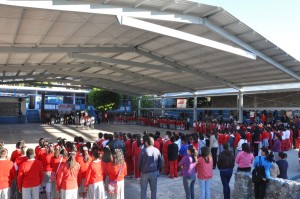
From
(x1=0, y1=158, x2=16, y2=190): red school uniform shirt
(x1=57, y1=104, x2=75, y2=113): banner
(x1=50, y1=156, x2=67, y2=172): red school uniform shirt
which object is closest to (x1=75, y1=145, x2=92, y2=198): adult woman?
(x1=50, y1=156, x2=67, y2=172): red school uniform shirt

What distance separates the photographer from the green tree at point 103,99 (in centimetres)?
3664

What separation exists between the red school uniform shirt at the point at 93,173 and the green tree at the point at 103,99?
103ft

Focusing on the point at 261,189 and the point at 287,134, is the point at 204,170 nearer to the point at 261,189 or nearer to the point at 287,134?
the point at 261,189

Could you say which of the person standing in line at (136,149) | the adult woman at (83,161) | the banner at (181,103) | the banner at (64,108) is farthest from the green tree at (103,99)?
the adult woman at (83,161)

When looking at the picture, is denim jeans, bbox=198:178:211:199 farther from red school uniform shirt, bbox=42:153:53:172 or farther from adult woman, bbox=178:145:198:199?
red school uniform shirt, bbox=42:153:53:172

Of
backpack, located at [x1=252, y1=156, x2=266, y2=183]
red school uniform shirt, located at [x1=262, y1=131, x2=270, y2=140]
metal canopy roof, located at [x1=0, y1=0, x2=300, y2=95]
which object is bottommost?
backpack, located at [x1=252, y1=156, x2=266, y2=183]

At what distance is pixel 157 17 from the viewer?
1060 centimetres

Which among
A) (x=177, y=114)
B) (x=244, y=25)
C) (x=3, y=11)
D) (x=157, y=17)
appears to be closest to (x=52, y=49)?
(x=3, y=11)

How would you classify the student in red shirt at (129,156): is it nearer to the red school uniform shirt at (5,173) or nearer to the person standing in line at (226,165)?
the person standing in line at (226,165)

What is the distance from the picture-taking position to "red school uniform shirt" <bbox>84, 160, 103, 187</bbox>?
5.47 metres

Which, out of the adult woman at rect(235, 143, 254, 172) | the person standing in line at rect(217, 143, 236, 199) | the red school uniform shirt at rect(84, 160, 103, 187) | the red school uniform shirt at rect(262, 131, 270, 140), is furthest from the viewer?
the red school uniform shirt at rect(262, 131, 270, 140)

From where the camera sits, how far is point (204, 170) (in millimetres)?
6043

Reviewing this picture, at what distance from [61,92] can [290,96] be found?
29272 millimetres

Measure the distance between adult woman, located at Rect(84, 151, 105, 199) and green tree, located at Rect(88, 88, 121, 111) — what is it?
1237 inches
